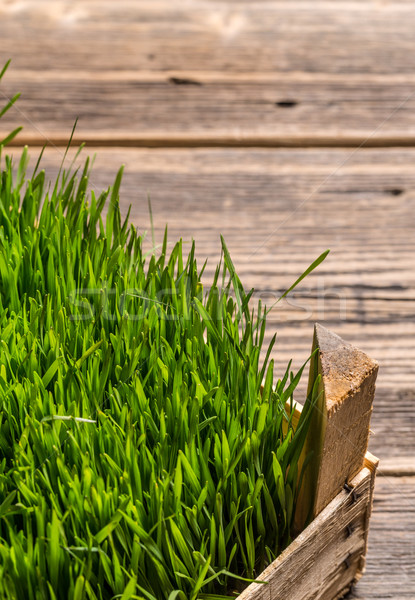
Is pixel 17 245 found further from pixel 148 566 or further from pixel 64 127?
pixel 64 127

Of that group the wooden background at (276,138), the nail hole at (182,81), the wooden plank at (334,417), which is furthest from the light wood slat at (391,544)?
the nail hole at (182,81)

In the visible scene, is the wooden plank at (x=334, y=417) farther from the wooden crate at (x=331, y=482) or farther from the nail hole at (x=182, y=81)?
the nail hole at (x=182, y=81)

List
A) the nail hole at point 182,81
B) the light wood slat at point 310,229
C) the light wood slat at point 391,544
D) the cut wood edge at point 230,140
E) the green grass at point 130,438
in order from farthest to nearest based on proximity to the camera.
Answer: the nail hole at point 182,81 < the cut wood edge at point 230,140 < the light wood slat at point 310,229 < the light wood slat at point 391,544 < the green grass at point 130,438

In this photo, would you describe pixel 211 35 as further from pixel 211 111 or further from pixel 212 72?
pixel 211 111

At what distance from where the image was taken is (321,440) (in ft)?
1.88

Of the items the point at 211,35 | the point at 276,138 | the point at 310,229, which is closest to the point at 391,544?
the point at 310,229

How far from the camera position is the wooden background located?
0.99m

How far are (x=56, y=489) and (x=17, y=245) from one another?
265 millimetres

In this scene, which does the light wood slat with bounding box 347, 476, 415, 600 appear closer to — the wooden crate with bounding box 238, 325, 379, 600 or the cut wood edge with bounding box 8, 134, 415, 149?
the wooden crate with bounding box 238, 325, 379, 600

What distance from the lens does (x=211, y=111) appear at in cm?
131

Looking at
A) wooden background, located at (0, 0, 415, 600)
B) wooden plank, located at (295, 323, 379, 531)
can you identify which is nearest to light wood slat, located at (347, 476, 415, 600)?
wooden background, located at (0, 0, 415, 600)

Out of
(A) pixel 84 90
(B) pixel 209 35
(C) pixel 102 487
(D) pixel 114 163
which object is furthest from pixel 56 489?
(B) pixel 209 35

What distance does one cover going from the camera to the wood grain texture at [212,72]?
128 centimetres

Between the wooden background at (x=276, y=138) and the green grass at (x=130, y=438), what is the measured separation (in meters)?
0.25
